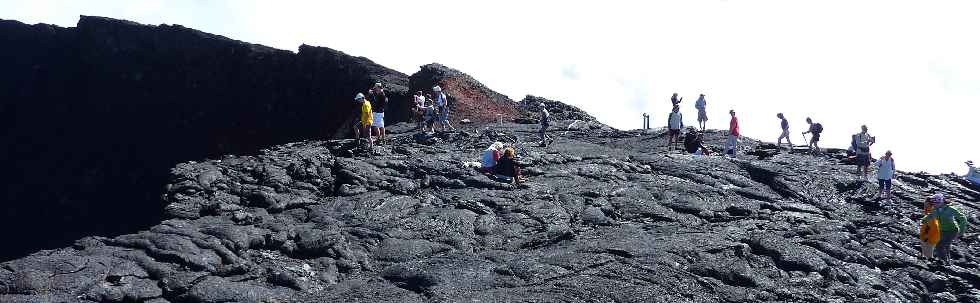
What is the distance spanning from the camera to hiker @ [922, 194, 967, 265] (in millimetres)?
19094

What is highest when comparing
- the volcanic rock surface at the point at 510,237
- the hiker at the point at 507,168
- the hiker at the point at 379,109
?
the hiker at the point at 379,109

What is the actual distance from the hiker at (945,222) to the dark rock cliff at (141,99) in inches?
1028

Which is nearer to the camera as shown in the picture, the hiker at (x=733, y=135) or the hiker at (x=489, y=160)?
the hiker at (x=489, y=160)

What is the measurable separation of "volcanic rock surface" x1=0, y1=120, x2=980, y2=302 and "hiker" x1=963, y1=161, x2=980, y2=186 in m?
0.57

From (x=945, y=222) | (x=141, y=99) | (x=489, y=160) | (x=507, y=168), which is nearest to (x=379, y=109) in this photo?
(x=489, y=160)

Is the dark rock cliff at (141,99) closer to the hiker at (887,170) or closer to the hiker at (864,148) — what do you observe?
the hiker at (864,148)

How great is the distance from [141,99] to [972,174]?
39.2 meters

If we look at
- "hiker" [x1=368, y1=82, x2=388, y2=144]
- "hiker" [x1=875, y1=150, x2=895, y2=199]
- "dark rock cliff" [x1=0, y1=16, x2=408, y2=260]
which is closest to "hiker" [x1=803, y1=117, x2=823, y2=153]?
"hiker" [x1=875, y1=150, x2=895, y2=199]

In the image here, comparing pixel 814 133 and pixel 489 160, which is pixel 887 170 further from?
pixel 489 160

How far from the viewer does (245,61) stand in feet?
154

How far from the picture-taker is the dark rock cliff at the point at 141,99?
4347 centimetres

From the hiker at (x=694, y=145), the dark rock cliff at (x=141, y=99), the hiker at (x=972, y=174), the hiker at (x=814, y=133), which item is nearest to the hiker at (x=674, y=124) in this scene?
the hiker at (x=694, y=145)

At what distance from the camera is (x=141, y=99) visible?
158 ft

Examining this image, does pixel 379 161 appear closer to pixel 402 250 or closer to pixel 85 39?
pixel 402 250
